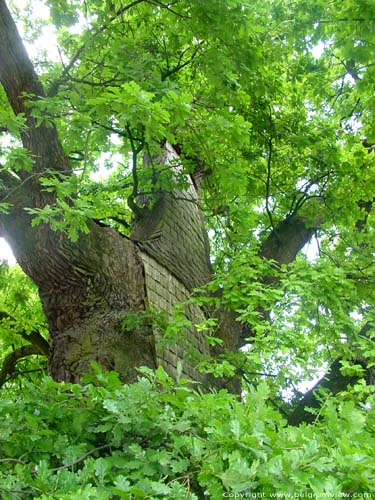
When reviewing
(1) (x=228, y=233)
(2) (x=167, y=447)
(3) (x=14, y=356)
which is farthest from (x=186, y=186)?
(2) (x=167, y=447)

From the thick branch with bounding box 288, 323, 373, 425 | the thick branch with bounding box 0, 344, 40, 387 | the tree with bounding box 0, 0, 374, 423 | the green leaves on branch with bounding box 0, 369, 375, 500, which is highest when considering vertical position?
the tree with bounding box 0, 0, 374, 423

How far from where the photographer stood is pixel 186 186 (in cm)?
547

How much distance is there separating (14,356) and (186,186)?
2812mm

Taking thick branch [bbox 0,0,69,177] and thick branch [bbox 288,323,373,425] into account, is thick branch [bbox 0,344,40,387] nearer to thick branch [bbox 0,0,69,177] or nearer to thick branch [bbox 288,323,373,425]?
thick branch [bbox 0,0,69,177]

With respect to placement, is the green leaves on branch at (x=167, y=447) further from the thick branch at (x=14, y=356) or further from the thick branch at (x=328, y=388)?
the thick branch at (x=14, y=356)

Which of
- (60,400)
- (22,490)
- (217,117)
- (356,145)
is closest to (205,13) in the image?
(217,117)

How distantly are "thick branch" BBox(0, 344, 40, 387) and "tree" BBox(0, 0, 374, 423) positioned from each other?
0.02 metres

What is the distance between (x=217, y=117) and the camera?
14.1 feet

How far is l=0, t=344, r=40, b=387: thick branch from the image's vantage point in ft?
19.5

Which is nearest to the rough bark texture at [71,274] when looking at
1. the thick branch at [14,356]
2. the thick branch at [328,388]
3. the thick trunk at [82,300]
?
the thick trunk at [82,300]

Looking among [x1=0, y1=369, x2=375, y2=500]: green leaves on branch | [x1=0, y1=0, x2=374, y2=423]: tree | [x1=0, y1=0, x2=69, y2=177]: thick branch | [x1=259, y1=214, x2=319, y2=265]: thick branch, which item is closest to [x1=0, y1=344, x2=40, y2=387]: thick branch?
[x1=0, y1=0, x2=374, y2=423]: tree

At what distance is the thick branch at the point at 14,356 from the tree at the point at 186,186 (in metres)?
0.02

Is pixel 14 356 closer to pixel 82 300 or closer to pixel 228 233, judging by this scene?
pixel 82 300

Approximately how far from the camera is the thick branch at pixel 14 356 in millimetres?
5938
